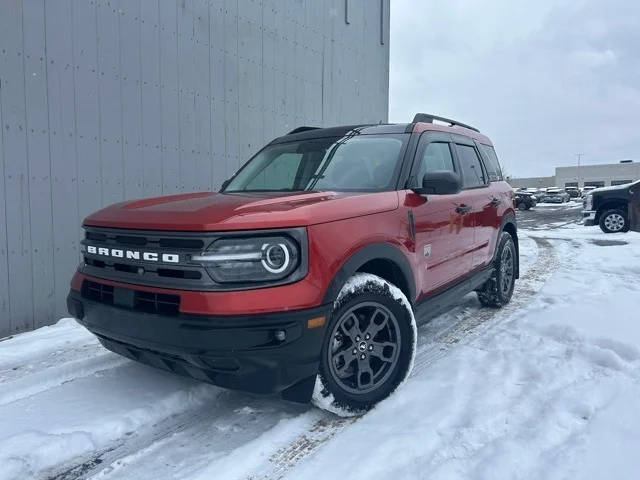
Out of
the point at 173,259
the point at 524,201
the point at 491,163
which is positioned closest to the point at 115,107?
the point at 173,259

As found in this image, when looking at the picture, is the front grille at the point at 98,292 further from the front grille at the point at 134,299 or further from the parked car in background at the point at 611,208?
the parked car in background at the point at 611,208

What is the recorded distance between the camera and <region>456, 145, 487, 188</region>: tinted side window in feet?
15.1

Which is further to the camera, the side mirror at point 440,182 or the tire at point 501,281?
A: the tire at point 501,281

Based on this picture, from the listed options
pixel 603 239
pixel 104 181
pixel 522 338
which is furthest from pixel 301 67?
pixel 603 239

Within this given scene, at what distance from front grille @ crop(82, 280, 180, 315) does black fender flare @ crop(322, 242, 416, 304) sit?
0.79m

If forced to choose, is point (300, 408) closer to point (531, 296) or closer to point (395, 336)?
point (395, 336)

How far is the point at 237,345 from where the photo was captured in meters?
2.41

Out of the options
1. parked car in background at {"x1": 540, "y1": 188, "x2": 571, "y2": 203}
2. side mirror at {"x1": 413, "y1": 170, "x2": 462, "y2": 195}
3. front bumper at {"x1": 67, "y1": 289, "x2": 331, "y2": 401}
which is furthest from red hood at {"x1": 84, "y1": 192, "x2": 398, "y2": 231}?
parked car in background at {"x1": 540, "y1": 188, "x2": 571, "y2": 203}

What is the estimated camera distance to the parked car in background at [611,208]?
1345 cm

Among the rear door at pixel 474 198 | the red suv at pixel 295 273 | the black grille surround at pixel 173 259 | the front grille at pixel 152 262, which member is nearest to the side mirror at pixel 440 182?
the red suv at pixel 295 273

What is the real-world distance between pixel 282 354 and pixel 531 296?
4416mm

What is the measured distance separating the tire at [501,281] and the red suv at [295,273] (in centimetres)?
154

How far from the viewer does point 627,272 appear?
7.43 meters

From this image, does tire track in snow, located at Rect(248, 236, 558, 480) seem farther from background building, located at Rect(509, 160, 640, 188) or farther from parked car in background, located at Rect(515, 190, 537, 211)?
background building, located at Rect(509, 160, 640, 188)
